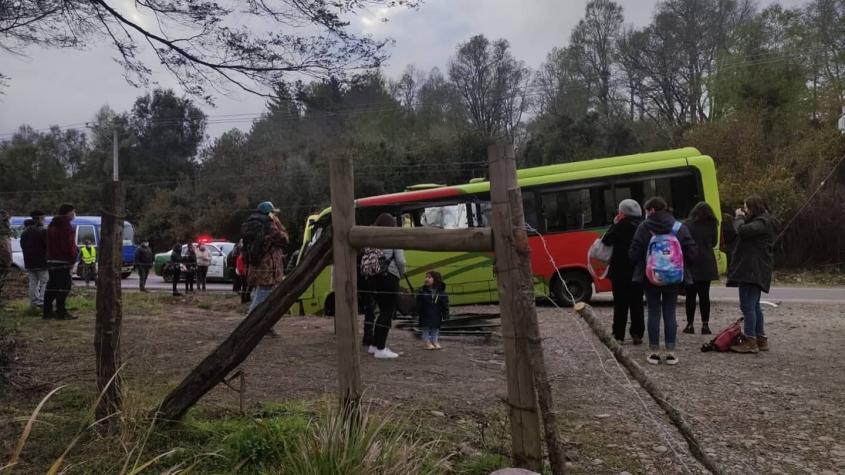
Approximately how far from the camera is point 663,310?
6816 millimetres

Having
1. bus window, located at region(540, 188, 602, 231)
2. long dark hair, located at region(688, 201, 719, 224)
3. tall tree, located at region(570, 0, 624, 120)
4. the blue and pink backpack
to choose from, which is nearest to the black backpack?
the blue and pink backpack

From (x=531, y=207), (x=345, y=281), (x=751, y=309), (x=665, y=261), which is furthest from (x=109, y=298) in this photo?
(x=531, y=207)

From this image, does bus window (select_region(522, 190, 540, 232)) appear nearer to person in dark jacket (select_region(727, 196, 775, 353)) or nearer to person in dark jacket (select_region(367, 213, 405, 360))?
person in dark jacket (select_region(727, 196, 775, 353))

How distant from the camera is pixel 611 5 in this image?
39906mm

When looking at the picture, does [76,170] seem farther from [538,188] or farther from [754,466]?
[754,466]

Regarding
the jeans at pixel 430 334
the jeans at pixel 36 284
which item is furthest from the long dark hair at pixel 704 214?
the jeans at pixel 36 284

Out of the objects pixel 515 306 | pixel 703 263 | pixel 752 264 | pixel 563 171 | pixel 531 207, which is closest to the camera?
pixel 515 306

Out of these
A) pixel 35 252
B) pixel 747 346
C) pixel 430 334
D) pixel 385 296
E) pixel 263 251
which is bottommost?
pixel 747 346

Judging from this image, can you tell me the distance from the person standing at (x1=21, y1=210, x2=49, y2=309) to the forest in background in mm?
11815

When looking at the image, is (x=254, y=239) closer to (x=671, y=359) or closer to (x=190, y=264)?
(x=671, y=359)

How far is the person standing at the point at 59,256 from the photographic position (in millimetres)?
9336

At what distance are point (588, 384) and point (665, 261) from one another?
1.63m

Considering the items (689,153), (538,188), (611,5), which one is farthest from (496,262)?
(611,5)

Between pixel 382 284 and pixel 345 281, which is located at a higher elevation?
pixel 345 281
